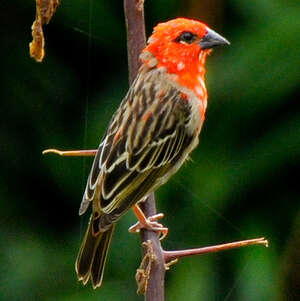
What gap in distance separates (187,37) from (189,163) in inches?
58.8

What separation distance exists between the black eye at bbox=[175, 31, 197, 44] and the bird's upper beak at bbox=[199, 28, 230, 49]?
0.09ft

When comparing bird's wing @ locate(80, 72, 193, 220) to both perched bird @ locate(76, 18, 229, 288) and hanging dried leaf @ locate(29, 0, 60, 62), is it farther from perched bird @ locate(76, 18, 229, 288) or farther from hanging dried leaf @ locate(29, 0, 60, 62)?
hanging dried leaf @ locate(29, 0, 60, 62)

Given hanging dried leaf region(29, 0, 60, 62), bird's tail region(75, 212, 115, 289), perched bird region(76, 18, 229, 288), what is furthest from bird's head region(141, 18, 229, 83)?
hanging dried leaf region(29, 0, 60, 62)

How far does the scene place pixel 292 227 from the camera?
4.39 metres

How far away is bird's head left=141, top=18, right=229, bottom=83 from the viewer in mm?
2865

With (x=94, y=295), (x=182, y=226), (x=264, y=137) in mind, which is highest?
(x=264, y=137)

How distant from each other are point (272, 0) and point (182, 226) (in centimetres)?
105

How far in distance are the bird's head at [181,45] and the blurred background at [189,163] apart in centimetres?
118

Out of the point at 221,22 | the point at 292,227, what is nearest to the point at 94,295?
the point at 292,227

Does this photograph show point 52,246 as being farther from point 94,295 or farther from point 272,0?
point 272,0

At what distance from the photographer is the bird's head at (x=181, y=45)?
2.87m

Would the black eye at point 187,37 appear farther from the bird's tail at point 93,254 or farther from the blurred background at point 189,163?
the blurred background at point 189,163

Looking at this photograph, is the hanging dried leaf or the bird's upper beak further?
the bird's upper beak

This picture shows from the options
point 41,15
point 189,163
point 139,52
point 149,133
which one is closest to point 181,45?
point 149,133
